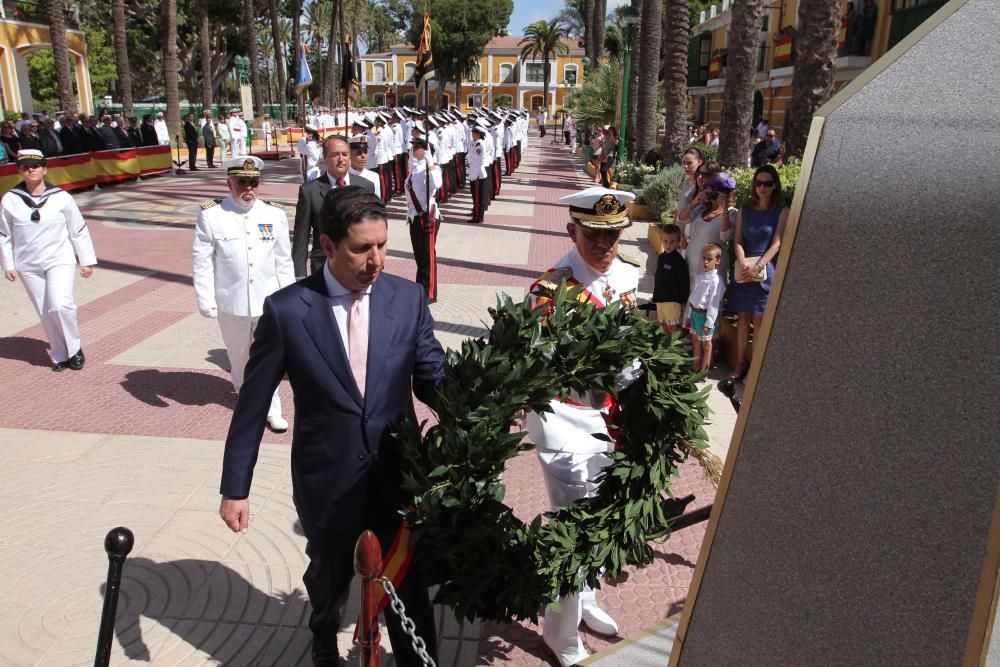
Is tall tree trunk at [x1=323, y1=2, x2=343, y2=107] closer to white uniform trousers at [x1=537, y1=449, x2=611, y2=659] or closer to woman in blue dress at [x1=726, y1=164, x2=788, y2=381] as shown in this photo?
woman in blue dress at [x1=726, y1=164, x2=788, y2=381]

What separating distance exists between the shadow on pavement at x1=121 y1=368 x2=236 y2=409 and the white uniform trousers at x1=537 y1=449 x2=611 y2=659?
3797mm

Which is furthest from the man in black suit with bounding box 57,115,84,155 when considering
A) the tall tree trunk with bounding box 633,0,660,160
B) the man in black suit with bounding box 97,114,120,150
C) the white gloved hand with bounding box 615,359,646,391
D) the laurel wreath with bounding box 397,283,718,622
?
the white gloved hand with bounding box 615,359,646,391

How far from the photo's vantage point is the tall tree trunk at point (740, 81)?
40.0 feet

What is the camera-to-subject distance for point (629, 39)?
823 inches

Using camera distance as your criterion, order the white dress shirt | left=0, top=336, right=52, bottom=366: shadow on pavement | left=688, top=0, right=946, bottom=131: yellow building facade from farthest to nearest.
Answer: left=688, top=0, right=946, bottom=131: yellow building facade < left=0, top=336, right=52, bottom=366: shadow on pavement < the white dress shirt

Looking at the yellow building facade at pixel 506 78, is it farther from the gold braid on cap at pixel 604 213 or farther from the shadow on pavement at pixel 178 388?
the gold braid on cap at pixel 604 213

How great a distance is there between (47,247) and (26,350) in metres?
1.38

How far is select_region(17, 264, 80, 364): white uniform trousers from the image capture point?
6.95 meters

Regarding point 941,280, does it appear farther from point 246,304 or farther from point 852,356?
point 246,304

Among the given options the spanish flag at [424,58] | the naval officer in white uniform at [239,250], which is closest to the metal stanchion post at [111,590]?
the naval officer in white uniform at [239,250]

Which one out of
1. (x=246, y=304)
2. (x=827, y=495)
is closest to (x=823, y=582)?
(x=827, y=495)

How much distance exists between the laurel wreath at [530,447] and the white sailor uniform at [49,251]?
547 cm

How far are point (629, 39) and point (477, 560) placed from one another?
2036 centimetres

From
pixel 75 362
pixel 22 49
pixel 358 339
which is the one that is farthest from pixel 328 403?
pixel 22 49
